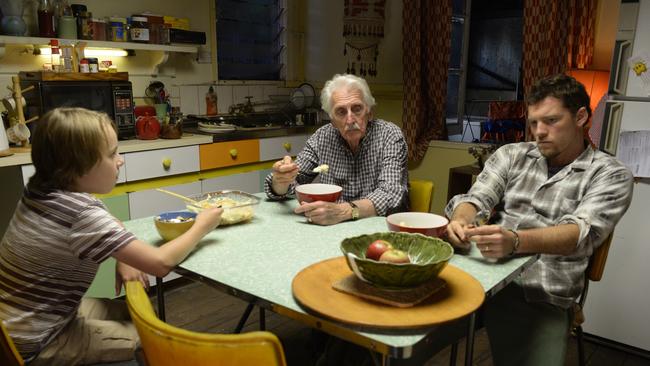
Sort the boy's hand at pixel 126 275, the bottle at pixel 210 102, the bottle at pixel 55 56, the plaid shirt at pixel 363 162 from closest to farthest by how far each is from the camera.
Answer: the boy's hand at pixel 126 275, the plaid shirt at pixel 363 162, the bottle at pixel 55 56, the bottle at pixel 210 102

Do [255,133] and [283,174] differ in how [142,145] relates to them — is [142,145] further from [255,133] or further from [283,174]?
[283,174]

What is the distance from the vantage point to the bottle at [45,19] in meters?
2.74

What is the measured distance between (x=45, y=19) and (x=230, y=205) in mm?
1935

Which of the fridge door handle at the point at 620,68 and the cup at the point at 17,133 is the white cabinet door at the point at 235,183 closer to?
the cup at the point at 17,133

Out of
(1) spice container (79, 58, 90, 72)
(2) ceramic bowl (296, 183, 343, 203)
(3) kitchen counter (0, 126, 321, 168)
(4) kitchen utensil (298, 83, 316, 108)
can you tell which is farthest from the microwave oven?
(4) kitchen utensil (298, 83, 316, 108)

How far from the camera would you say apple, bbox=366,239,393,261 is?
1.09m

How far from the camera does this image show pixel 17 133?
8.28 ft

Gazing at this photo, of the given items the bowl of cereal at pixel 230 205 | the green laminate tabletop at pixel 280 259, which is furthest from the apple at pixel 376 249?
the bowl of cereal at pixel 230 205

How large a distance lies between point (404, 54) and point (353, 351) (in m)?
2.46

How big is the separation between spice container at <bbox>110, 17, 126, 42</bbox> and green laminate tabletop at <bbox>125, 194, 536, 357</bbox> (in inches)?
73.2

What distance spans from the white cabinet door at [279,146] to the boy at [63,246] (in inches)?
89.9

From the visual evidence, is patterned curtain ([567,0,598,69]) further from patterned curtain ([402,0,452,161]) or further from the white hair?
the white hair

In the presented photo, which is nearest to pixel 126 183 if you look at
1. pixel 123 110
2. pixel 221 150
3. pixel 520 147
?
pixel 123 110

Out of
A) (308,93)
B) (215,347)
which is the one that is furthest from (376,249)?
(308,93)
